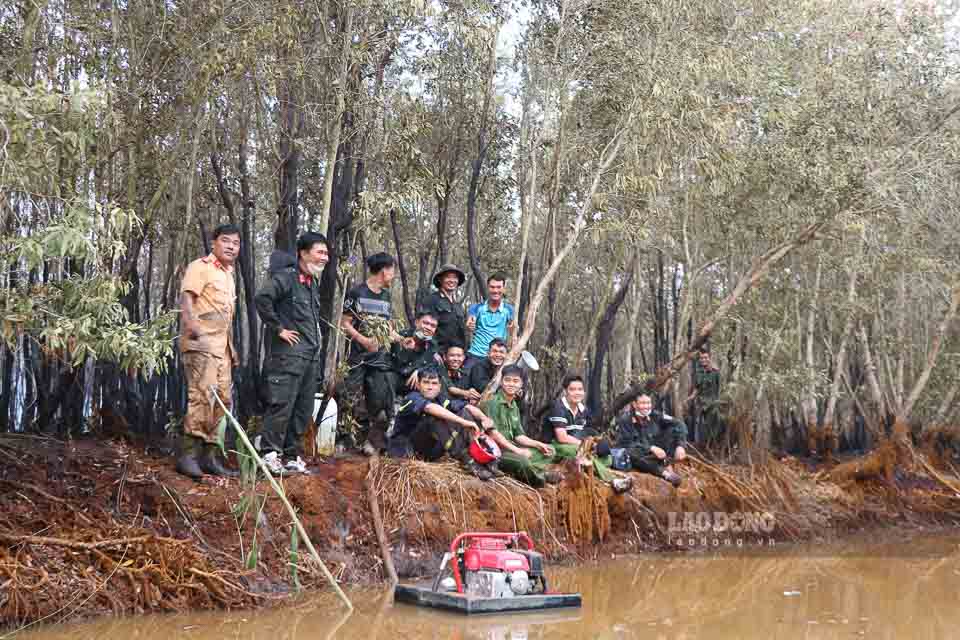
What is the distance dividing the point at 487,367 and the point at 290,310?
2.53 m

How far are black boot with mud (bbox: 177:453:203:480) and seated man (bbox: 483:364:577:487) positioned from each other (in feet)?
7.93

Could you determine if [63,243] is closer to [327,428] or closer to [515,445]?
[327,428]

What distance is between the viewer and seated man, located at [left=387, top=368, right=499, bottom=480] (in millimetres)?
7863

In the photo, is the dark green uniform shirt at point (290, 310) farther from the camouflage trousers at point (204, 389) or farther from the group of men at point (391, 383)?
the camouflage trousers at point (204, 389)

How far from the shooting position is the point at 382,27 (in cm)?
858

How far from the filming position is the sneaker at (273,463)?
6652mm

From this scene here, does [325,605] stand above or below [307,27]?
below

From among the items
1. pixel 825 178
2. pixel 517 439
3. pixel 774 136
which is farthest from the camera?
pixel 774 136

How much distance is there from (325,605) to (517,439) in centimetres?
286

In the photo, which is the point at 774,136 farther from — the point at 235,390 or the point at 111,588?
the point at 111,588

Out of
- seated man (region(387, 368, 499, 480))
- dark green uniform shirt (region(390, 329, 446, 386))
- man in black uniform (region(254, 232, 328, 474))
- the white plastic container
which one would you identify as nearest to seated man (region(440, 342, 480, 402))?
dark green uniform shirt (region(390, 329, 446, 386))

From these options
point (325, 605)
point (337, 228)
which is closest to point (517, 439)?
point (337, 228)

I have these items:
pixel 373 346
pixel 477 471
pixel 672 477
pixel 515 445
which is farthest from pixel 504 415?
pixel 672 477

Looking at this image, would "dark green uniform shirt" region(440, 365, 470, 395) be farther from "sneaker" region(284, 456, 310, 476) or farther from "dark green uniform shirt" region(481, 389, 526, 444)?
"sneaker" region(284, 456, 310, 476)
